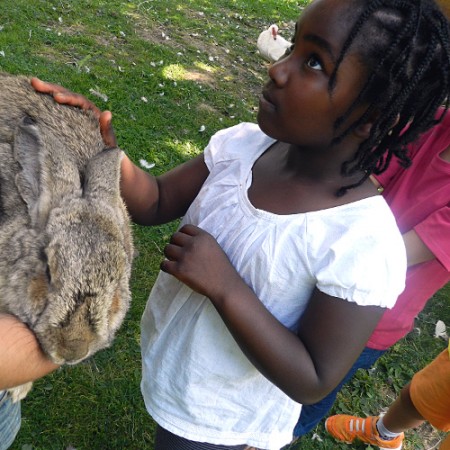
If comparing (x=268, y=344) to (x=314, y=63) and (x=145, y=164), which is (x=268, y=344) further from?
(x=145, y=164)

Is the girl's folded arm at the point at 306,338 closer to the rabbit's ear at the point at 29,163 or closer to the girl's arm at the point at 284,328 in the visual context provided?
the girl's arm at the point at 284,328

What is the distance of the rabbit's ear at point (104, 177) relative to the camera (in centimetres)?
176

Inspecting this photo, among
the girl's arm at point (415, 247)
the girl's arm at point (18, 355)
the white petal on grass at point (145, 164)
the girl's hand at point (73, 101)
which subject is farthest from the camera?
the white petal on grass at point (145, 164)

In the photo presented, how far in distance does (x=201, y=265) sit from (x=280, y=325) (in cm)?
30

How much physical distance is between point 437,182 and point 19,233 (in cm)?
156

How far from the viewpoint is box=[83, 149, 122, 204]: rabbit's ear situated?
176 cm

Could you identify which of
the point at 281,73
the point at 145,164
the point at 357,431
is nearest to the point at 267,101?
the point at 281,73

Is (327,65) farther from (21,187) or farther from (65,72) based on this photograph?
(65,72)

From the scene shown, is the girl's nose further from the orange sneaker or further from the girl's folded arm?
the orange sneaker

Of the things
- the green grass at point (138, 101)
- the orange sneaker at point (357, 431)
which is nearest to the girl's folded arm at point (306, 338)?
the green grass at point (138, 101)

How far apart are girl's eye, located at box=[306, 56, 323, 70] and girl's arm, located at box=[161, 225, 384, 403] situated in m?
0.61

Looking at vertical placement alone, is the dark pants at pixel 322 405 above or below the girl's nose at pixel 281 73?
below

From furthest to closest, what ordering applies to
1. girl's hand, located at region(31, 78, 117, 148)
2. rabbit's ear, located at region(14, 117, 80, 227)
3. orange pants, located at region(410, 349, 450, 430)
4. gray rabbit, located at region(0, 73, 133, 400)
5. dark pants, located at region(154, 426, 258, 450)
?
orange pants, located at region(410, 349, 450, 430) < girl's hand, located at region(31, 78, 117, 148) < dark pants, located at region(154, 426, 258, 450) < rabbit's ear, located at region(14, 117, 80, 227) < gray rabbit, located at region(0, 73, 133, 400)

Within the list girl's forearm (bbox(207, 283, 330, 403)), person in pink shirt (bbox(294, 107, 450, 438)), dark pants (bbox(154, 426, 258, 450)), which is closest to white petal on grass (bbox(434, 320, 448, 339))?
person in pink shirt (bbox(294, 107, 450, 438))
